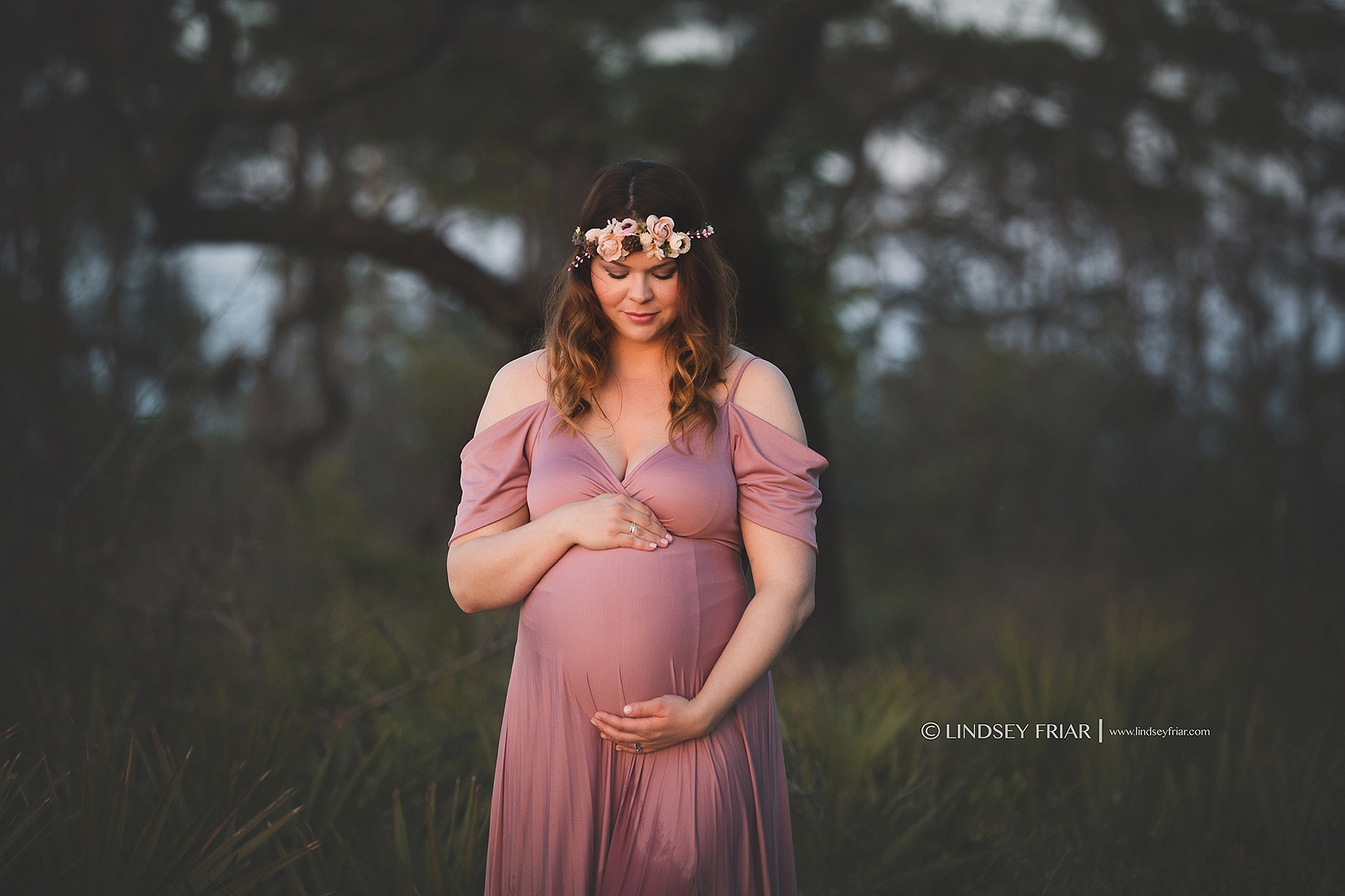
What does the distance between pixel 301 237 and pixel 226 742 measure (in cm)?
560

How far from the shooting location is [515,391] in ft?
7.97

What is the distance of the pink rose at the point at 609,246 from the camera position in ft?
7.48

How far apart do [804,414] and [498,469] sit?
482 centimetres

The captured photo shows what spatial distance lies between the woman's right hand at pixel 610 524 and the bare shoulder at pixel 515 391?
1.11 ft

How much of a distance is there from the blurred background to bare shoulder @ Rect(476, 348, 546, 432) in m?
0.46

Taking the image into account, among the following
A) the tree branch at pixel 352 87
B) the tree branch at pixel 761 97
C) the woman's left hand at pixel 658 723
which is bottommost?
the woman's left hand at pixel 658 723

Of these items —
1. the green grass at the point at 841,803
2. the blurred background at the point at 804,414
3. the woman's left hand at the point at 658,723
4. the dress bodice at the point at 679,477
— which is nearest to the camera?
the woman's left hand at the point at 658,723

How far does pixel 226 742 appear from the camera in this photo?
3.17m

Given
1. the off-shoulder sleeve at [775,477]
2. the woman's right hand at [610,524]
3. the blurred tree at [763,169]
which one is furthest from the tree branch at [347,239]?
the woman's right hand at [610,524]

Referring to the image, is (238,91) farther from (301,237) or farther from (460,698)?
(460,698)

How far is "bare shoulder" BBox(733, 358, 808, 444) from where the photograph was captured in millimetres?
2355

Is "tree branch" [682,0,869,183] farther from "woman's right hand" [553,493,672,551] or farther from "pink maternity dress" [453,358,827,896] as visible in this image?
"woman's right hand" [553,493,672,551]

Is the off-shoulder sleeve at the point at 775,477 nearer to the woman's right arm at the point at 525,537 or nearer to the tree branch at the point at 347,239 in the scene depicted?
the woman's right arm at the point at 525,537

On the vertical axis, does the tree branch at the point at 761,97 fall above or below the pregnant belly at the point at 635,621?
above
